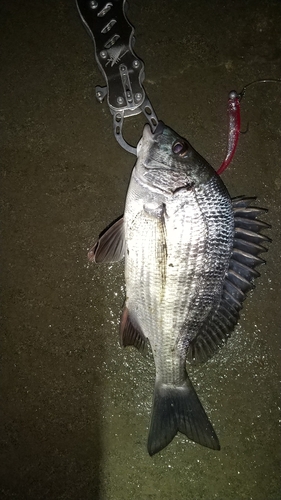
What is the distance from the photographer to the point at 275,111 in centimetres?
234

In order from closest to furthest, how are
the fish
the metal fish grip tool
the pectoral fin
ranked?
the fish < the pectoral fin < the metal fish grip tool

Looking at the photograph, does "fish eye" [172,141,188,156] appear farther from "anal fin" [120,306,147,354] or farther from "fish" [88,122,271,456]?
"anal fin" [120,306,147,354]

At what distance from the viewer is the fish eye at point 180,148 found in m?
1.84

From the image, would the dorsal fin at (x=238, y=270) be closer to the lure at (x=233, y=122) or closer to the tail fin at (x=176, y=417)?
the tail fin at (x=176, y=417)

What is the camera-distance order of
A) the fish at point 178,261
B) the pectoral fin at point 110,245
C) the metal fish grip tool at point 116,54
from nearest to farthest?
the fish at point 178,261
the pectoral fin at point 110,245
the metal fish grip tool at point 116,54

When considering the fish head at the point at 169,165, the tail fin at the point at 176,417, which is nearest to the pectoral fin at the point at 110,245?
the fish head at the point at 169,165

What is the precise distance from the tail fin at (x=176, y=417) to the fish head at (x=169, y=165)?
96cm

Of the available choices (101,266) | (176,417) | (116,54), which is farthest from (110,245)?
(116,54)

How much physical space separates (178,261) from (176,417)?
784mm

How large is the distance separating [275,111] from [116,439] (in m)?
2.02

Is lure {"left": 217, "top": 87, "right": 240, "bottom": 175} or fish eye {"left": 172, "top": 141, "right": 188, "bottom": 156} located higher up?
lure {"left": 217, "top": 87, "right": 240, "bottom": 175}

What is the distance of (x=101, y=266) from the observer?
225cm

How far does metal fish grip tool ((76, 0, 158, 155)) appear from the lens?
84.4 inches

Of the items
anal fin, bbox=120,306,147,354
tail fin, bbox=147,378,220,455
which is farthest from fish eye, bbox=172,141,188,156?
tail fin, bbox=147,378,220,455
